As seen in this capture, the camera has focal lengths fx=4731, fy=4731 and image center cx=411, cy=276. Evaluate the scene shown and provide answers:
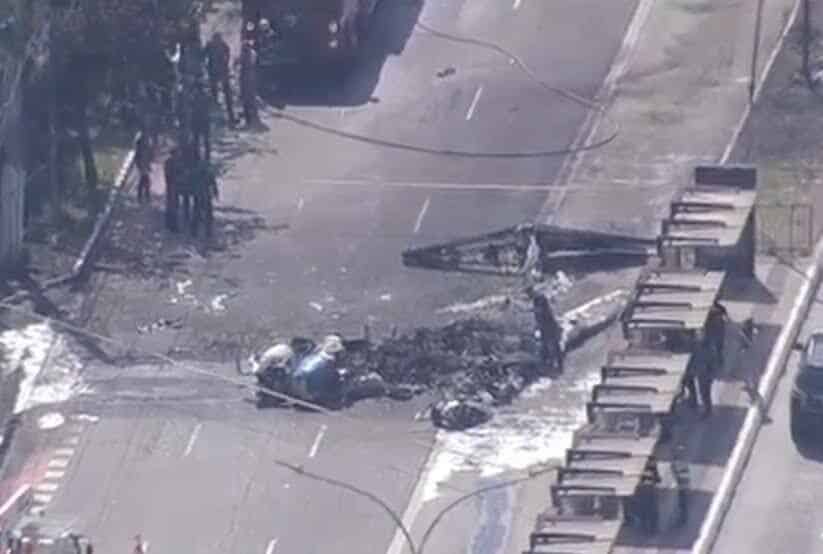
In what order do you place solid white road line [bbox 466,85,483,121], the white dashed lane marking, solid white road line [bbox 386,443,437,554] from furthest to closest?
solid white road line [bbox 466,85,483,121] → the white dashed lane marking → solid white road line [bbox 386,443,437,554]

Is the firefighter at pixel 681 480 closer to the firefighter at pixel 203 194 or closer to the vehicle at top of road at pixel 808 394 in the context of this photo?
the vehicle at top of road at pixel 808 394

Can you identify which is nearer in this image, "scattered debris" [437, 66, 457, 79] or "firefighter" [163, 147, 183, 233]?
"firefighter" [163, 147, 183, 233]

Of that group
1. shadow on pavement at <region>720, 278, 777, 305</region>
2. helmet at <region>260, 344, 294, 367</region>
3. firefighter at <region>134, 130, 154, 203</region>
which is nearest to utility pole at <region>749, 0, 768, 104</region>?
shadow on pavement at <region>720, 278, 777, 305</region>

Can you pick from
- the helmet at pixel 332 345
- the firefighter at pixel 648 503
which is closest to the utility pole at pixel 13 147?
the helmet at pixel 332 345

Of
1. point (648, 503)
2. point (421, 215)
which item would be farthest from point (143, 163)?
point (648, 503)

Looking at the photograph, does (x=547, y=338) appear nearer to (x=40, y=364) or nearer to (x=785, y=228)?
(x=785, y=228)

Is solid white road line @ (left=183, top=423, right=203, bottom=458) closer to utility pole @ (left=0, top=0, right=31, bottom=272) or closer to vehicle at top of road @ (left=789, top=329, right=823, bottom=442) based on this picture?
utility pole @ (left=0, top=0, right=31, bottom=272)
